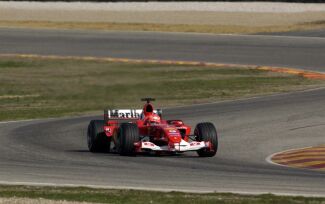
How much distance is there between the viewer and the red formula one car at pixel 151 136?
76.8ft

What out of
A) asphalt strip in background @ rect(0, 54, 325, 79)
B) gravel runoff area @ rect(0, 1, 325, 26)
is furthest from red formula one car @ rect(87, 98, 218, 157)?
gravel runoff area @ rect(0, 1, 325, 26)

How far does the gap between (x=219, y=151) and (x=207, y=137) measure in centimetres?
131

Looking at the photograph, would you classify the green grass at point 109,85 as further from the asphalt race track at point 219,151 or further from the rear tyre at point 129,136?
the rear tyre at point 129,136

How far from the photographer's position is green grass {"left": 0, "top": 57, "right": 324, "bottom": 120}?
34594 millimetres

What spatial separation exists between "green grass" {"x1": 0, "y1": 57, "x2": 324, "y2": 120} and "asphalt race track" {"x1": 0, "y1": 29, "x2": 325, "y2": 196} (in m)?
1.57

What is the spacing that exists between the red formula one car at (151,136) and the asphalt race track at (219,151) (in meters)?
0.29

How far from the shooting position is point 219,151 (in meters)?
24.9

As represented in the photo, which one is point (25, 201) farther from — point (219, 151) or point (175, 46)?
point (175, 46)

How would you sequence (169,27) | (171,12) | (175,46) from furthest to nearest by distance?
(171,12)
(169,27)
(175,46)

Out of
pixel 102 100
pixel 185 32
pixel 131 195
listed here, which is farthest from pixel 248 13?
pixel 131 195

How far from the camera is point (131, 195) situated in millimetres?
17500

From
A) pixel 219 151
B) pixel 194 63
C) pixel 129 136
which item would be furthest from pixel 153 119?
pixel 194 63

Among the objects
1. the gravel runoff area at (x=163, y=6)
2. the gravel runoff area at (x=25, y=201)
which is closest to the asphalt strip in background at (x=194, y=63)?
the gravel runoff area at (x=25, y=201)

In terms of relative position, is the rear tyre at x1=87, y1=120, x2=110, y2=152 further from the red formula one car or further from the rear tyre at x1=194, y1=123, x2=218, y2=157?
the rear tyre at x1=194, y1=123, x2=218, y2=157
